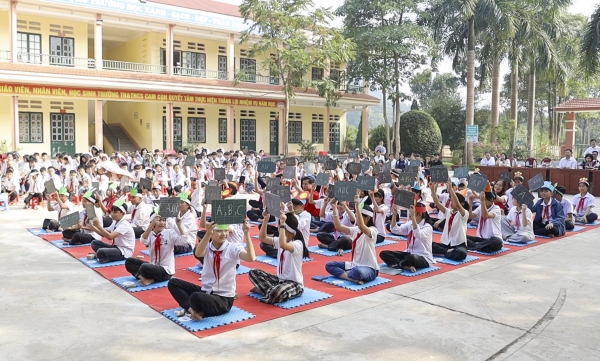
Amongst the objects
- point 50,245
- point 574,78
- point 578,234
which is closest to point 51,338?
point 50,245

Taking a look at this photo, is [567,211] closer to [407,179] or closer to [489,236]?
[489,236]

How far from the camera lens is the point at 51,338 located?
5289 mm

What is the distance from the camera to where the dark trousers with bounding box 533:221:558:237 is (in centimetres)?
1099

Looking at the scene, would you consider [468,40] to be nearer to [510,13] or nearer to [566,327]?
[510,13]

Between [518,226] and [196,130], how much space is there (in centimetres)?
1970

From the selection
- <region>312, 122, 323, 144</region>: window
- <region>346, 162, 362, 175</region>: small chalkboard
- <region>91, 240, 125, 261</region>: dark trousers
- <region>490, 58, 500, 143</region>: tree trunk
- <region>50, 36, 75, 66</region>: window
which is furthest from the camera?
<region>312, 122, 323, 144</region>: window

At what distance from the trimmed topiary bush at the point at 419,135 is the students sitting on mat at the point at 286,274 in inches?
997

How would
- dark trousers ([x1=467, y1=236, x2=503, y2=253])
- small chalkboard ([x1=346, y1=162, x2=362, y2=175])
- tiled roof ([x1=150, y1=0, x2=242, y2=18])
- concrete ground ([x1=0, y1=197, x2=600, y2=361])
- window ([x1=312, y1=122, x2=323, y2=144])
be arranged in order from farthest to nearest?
window ([x1=312, y1=122, x2=323, y2=144]), tiled roof ([x1=150, y1=0, x2=242, y2=18]), small chalkboard ([x1=346, y1=162, x2=362, y2=175]), dark trousers ([x1=467, y1=236, x2=503, y2=253]), concrete ground ([x1=0, y1=197, x2=600, y2=361])

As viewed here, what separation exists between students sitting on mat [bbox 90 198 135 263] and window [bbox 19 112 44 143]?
16.2m

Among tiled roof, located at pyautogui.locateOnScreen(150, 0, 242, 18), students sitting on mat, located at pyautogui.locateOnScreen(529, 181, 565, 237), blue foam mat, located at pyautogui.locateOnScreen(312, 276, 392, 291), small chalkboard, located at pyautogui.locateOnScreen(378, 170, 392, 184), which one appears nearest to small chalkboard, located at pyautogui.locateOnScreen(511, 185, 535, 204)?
students sitting on mat, located at pyautogui.locateOnScreen(529, 181, 565, 237)

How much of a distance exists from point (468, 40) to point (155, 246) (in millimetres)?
22111

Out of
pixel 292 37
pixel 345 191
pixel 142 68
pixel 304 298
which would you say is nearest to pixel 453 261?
pixel 345 191

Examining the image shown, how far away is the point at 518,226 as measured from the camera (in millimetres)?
10477

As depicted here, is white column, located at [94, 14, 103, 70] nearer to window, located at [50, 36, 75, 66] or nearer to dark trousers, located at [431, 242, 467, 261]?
window, located at [50, 36, 75, 66]
